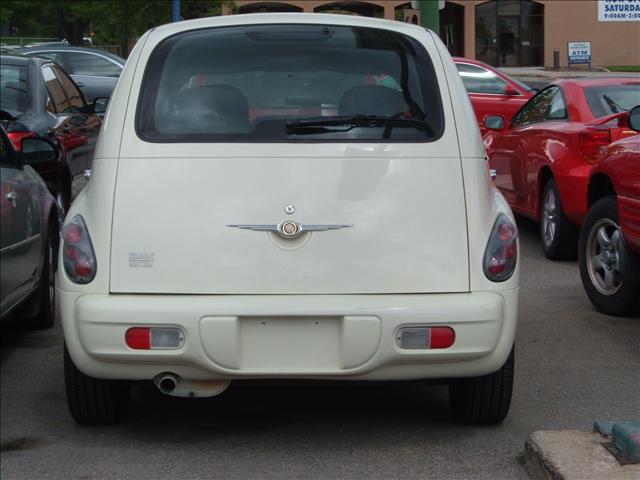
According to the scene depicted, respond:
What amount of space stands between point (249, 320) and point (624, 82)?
20.0ft

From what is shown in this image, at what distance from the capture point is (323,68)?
5.12 meters

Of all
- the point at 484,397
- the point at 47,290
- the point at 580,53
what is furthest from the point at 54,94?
the point at 580,53

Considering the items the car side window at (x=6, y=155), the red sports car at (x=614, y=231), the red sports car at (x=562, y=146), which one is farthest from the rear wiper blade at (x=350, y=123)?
the red sports car at (x=562, y=146)

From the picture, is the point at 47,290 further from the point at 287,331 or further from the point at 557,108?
the point at 557,108

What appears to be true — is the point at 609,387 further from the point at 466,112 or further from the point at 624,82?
the point at 624,82

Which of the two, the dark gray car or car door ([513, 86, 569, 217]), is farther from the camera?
the dark gray car

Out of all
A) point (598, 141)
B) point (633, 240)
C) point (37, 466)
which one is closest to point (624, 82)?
point (598, 141)

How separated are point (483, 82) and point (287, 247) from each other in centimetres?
1267

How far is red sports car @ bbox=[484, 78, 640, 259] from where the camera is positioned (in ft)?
28.6

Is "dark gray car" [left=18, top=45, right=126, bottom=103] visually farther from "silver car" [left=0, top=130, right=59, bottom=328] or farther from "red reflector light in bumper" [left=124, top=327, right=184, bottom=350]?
"red reflector light in bumper" [left=124, top=327, right=184, bottom=350]

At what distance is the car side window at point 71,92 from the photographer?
11148 mm

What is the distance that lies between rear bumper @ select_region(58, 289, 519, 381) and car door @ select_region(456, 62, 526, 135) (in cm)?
1169

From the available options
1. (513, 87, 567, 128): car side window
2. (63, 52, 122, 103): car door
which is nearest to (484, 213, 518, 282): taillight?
(513, 87, 567, 128): car side window

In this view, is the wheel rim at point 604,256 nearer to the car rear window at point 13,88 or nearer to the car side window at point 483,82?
the car rear window at point 13,88
